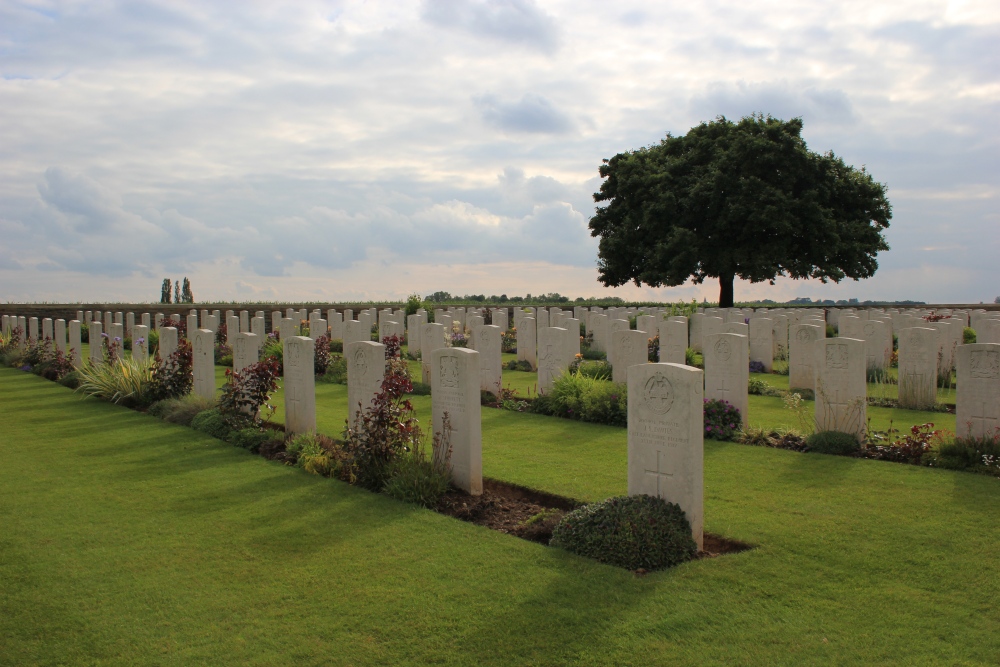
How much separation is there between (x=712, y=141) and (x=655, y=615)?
1258 inches

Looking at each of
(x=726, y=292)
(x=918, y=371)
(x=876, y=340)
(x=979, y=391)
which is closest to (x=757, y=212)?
(x=726, y=292)

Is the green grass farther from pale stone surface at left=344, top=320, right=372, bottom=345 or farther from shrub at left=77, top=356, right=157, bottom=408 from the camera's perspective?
pale stone surface at left=344, top=320, right=372, bottom=345

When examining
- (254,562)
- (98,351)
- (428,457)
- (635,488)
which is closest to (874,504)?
(635,488)

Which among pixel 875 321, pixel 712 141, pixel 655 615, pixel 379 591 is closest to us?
pixel 655 615

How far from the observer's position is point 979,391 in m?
8.20

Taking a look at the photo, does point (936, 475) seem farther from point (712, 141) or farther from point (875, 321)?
point (712, 141)

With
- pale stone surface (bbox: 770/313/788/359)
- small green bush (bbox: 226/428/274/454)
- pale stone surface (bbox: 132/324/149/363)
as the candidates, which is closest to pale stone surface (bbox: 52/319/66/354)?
pale stone surface (bbox: 132/324/149/363)

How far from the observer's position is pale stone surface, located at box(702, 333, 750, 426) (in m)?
9.94

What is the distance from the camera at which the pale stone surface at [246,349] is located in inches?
442

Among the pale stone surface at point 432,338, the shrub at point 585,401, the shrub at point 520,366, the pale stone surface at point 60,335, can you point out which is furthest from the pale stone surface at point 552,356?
the pale stone surface at point 60,335

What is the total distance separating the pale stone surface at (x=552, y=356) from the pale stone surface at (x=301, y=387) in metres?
4.70

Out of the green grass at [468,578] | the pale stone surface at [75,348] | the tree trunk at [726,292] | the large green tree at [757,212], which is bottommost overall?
the green grass at [468,578]

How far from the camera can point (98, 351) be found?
18703 mm

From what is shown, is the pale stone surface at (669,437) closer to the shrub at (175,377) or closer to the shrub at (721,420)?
the shrub at (721,420)
